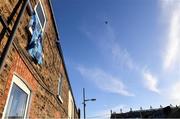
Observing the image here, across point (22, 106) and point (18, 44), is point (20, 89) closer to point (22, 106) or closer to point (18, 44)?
point (22, 106)

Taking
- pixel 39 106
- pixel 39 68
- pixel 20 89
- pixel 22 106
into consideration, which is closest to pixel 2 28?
pixel 20 89

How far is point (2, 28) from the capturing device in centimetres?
389

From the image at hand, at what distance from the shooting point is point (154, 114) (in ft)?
143

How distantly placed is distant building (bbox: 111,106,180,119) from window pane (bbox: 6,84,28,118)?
33.9 meters

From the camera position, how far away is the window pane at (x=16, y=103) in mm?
4218

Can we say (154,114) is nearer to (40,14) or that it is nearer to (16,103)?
(40,14)

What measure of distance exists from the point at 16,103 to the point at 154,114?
44.1 metres

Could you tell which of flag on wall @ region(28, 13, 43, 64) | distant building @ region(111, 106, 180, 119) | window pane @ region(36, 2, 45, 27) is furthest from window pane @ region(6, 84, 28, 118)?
distant building @ region(111, 106, 180, 119)

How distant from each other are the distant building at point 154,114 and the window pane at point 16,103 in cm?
3389

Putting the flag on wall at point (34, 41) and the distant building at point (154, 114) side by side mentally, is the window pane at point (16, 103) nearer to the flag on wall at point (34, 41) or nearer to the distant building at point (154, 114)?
the flag on wall at point (34, 41)

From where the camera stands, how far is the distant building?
117 ft

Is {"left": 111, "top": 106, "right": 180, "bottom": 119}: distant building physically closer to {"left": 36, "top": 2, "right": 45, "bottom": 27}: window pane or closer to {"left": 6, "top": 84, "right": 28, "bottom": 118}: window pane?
{"left": 36, "top": 2, "right": 45, "bottom": 27}: window pane

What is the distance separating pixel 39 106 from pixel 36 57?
1.65 meters

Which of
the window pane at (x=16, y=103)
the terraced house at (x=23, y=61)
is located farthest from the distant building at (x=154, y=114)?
the window pane at (x=16, y=103)
